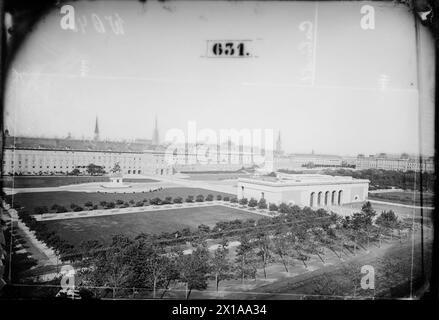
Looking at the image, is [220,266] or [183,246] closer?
[220,266]

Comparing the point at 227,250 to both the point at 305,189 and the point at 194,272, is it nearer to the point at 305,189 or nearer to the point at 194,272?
the point at 194,272

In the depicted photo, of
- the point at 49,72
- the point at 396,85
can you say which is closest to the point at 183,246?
the point at 49,72

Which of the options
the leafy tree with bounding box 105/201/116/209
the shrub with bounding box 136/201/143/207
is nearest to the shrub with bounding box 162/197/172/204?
the shrub with bounding box 136/201/143/207

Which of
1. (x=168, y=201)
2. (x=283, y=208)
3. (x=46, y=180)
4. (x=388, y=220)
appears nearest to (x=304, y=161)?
(x=283, y=208)

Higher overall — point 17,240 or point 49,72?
point 49,72

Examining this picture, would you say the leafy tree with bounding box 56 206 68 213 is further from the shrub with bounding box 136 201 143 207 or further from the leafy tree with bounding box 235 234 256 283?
the leafy tree with bounding box 235 234 256 283

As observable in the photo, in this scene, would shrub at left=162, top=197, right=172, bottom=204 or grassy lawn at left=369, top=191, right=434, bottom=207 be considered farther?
shrub at left=162, top=197, right=172, bottom=204

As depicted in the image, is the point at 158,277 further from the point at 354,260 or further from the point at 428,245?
the point at 428,245
